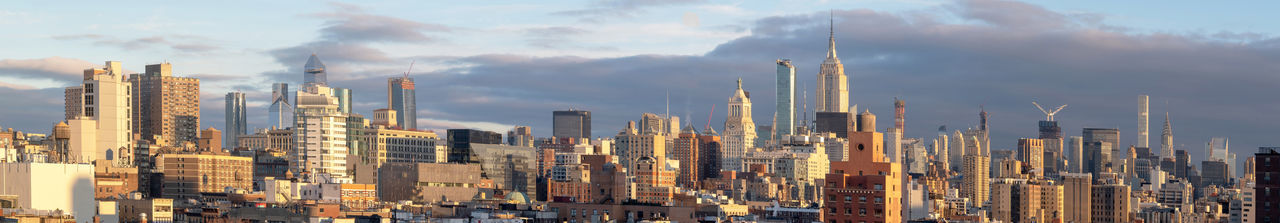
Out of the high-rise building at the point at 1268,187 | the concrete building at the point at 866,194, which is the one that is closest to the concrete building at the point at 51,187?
the concrete building at the point at 866,194

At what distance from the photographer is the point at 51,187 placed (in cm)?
16862

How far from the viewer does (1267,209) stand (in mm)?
151500

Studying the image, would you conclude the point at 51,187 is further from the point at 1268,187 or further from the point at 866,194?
the point at 1268,187

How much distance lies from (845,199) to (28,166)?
248 ft

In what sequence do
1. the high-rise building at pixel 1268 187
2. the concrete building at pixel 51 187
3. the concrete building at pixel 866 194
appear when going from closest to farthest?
1. the concrete building at pixel 866 194
2. the high-rise building at pixel 1268 187
3. the concrete building at pixel 51 187

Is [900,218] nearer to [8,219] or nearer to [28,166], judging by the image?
[8,219]

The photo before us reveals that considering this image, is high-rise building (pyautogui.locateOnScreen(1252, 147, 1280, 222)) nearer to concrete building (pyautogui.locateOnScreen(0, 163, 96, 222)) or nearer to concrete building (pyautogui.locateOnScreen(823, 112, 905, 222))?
concrete building (pyautogui.locateOnScreen(823, 112, 905, 222))

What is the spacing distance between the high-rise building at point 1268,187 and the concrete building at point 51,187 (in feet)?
340

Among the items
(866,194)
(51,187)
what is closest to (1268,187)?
(866,194)

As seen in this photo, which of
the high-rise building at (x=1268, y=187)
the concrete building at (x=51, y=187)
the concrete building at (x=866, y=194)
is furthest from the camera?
the concrete building at (x=51, y=187)

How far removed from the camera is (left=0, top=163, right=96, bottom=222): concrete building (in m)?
164

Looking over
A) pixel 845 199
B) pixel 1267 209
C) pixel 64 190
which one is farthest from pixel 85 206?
pixel 1267 209

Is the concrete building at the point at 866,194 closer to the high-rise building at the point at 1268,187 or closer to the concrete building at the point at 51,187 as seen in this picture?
the high-rise building at the point at 1268,187

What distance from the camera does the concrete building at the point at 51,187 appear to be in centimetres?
16412
